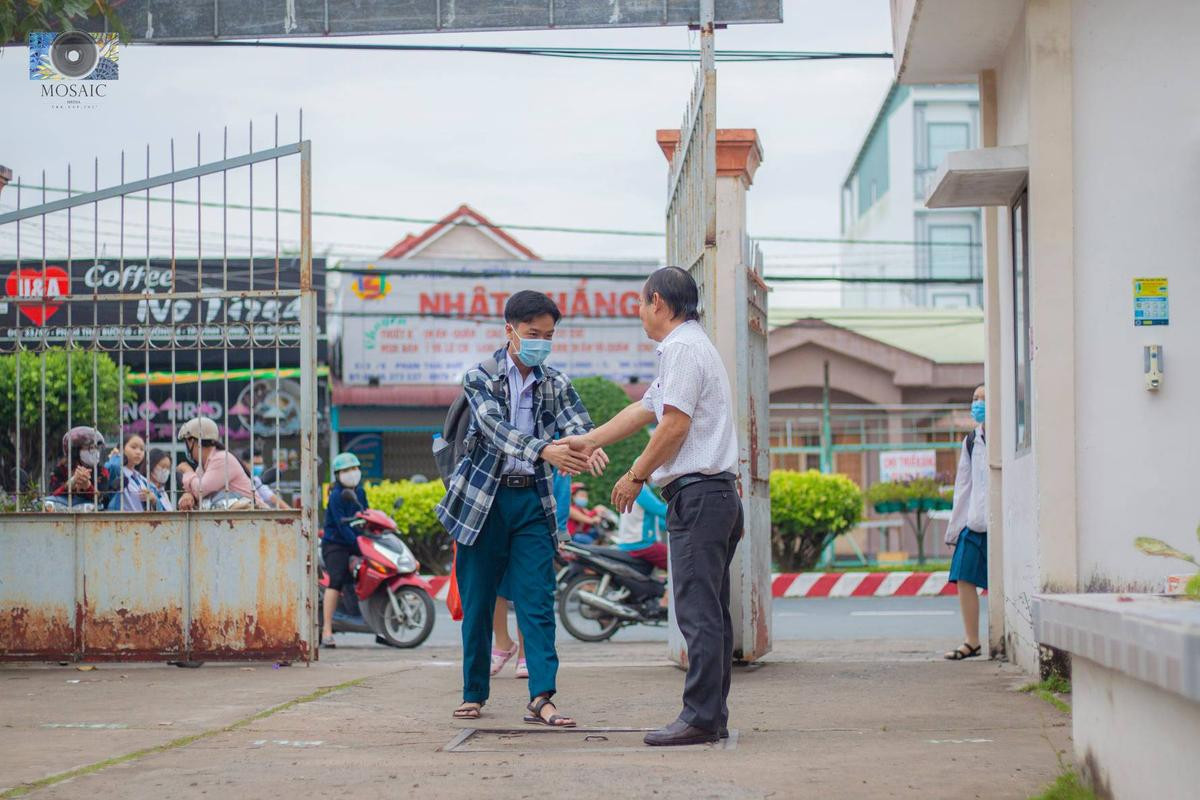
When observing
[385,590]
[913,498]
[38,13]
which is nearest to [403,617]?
[385,590]

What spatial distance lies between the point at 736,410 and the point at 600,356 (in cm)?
2378

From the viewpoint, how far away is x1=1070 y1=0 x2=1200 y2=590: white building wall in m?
6.83

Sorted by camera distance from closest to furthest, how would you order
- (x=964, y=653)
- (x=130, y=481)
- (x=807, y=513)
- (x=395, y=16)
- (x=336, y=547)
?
(x=964, y=653) < (x=130, y=481) < (x=395, y=16) < (x=336, y=547) < (x=807, y=513)

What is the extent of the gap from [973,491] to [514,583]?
3.95 m

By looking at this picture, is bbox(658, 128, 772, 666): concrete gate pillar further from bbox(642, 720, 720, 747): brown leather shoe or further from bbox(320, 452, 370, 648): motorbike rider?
bbox(320, 452, 370, 648): motorbike rider

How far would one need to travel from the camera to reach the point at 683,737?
5.54m

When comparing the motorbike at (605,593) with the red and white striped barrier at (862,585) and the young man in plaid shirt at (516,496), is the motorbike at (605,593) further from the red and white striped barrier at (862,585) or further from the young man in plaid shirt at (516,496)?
the young man in plaid shirt at (516,496)

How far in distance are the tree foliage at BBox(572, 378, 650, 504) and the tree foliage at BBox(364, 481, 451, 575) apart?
3.78 m

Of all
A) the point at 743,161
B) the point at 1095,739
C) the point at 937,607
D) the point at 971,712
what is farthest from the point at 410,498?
the point at 1095,739

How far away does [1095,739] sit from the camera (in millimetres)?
4145

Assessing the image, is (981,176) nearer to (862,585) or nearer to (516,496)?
(516,496)

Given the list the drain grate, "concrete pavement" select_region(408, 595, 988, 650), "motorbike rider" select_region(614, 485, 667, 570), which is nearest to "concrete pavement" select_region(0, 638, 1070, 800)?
the drain grate

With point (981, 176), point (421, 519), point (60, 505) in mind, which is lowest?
point (421, 519)

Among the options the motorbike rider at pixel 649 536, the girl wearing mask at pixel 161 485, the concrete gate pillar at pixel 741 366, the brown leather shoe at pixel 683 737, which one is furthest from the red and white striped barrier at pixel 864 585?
the brown leather shoe at pixel 683 737
